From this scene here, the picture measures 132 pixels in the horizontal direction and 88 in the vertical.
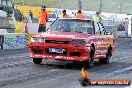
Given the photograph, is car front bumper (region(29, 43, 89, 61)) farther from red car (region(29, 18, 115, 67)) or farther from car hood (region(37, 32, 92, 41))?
car hood (region(37, 32, 92, 41))

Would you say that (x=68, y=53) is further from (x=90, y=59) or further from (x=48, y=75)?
(x=48, y=75)

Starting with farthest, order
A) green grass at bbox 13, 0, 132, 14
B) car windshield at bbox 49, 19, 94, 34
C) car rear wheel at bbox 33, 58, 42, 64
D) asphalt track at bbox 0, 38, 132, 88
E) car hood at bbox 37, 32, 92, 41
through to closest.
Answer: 1. green grass at bbox 13, 0, 132, 14
2. car windshield at bbox 49, 19, 94, 34
3. car rear wheel at bbox 33, 58, 42, 64
4. car hood at bbox 37, 32, 92, 41
5. asphalt track at bbox 0, 38, 132, 88

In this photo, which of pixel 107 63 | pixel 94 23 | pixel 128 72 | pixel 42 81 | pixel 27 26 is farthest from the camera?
pixel 27 26

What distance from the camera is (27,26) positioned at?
96.9ft

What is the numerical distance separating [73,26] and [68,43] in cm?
147

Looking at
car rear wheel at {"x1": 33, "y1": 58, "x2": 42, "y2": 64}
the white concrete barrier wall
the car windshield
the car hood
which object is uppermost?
the car windshield

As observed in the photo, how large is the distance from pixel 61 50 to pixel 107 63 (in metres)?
3.29

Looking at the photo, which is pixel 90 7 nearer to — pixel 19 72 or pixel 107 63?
pixel 107 63

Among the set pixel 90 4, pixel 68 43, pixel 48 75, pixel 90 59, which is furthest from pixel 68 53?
pixel 90 4

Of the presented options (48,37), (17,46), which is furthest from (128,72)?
(17,46)

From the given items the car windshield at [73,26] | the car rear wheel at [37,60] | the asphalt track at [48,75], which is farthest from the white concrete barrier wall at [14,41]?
the car rear wheel at [37,60]

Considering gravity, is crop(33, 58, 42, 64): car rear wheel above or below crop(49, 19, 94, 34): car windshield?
below

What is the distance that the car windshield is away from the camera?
13.6 meters

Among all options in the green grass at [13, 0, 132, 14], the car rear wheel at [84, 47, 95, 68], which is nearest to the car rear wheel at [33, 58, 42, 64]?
the car rear wheel at [84, 47, 95, 68]
